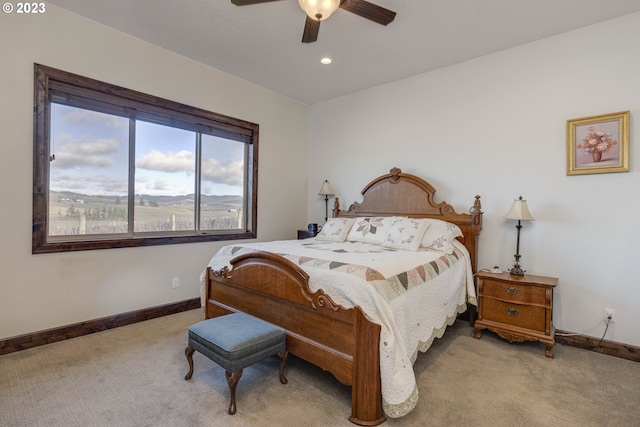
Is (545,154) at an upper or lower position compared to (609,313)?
upper

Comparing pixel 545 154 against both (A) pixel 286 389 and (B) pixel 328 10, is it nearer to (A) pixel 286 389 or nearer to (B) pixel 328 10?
(B) pixel 328 10

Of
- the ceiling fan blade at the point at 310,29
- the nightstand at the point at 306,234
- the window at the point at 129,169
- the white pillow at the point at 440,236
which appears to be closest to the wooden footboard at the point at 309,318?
the window at the point at 129,169

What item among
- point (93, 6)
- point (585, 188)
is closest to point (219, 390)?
point (93, 6)

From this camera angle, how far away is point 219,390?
1.99 metres

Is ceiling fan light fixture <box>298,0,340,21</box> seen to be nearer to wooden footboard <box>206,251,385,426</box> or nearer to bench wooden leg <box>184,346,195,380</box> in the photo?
wooden footboard <box>206,251,385,426</box>

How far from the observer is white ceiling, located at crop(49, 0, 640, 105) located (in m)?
2.55

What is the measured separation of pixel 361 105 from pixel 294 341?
3.45m

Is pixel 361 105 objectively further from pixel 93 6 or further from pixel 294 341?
pixel 294 341

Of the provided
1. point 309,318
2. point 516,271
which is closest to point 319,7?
point 309,318

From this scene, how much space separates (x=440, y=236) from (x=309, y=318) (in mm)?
1726

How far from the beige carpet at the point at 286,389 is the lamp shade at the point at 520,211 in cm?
117

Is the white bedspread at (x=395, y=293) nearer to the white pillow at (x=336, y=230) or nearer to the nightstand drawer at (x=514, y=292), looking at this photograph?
the nightstand drawer at (x=514, y=292)

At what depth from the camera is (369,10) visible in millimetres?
2141

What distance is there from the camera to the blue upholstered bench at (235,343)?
5.81 ft
